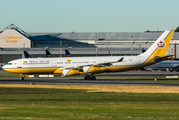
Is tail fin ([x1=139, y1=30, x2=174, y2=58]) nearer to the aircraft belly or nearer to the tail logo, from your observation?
the tail logo

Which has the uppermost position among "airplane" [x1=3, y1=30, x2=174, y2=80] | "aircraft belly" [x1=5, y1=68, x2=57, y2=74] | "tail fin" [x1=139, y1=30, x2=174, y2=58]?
"tail fin" [x1=139, y1=30, x2=174, y2=58]

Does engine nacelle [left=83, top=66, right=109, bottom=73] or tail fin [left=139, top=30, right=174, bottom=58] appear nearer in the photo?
engine nacelle [left=83, top=66, right=109, bottom=73]

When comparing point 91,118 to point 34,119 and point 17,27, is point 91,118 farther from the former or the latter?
point 17,27

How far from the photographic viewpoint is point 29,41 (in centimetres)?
13950

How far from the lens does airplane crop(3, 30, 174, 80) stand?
204 ft

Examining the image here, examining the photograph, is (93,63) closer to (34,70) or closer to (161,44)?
(34,70)

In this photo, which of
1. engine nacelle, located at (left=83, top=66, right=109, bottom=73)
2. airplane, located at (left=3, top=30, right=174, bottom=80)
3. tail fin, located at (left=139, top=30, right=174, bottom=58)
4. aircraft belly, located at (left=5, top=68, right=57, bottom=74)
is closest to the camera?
engine nacelle, located at (left=83, top=66, right=109, bottom=73)

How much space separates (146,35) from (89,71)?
103 m

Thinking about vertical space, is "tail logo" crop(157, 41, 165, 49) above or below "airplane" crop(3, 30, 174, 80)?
above

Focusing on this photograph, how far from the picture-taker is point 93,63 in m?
63.6

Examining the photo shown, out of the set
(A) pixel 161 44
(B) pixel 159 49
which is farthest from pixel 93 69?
(A) pixel 161 44

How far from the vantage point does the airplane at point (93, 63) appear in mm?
62156

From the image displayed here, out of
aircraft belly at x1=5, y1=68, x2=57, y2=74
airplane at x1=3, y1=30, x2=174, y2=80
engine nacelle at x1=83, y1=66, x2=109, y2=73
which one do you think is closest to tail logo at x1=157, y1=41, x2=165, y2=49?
airplane at x1=3, y1=30, x2=174, y2=80

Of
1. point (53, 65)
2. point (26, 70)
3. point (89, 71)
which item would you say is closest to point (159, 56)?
point (89, 71)
